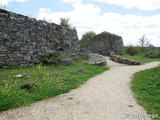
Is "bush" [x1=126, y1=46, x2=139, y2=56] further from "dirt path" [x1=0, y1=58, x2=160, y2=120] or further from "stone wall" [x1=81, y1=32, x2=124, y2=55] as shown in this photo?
"dirt path" [x1=0, y1=58, x2=160, y2=120]

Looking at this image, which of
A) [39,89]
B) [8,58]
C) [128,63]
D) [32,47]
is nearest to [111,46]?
[128,63]

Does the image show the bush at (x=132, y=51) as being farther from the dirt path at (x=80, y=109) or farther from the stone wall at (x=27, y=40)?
the dirt path at (x=80, y=109)

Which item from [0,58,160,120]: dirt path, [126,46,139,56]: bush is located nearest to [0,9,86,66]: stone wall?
[0,58,160,120]: dirt path

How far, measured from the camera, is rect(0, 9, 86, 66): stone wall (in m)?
7.10

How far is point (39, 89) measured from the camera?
4.35 m

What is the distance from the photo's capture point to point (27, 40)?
809 cm

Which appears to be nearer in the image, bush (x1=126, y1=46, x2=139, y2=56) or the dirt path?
the dirt path

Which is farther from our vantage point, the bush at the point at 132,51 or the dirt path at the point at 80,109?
the bush at the point at 132,51

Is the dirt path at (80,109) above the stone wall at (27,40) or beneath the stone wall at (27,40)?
beneath

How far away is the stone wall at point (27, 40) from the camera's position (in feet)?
23.3

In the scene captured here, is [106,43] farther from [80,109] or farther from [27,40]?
[80,109]

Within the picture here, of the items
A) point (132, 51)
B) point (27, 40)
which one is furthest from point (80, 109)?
point (132, 51)

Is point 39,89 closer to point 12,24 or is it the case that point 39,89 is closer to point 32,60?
point 32,60

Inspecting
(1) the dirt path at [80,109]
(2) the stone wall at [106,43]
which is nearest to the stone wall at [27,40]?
(1) the dirt path at [80,109]
